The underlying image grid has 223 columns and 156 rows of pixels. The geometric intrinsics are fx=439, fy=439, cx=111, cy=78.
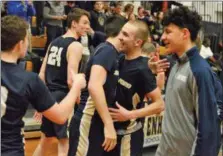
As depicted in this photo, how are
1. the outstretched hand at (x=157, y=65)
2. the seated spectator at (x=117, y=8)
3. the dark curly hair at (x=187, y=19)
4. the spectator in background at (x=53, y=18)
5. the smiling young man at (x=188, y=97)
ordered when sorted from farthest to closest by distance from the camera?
the seated spectator at (x=117, y=8), the spectator in background at (x=53, y=18), the outstretched hand at (x=157, y=65), the dark curly hair at (x=187, y=19), the smiling young man at (x=188, y=97)

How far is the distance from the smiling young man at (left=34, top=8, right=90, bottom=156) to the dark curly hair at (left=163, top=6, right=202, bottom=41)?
1.89 meters

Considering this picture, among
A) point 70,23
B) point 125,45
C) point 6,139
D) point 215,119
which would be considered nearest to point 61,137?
point 70,23

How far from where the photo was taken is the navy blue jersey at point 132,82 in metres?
3.34

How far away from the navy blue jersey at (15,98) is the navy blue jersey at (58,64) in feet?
6.79

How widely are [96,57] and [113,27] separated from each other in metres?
0.32

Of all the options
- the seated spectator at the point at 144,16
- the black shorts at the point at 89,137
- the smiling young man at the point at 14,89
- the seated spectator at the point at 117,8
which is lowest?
the seated spectator at the point at 144,16

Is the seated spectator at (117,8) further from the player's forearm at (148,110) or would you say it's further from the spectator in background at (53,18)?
the player's forearm at (148,110)

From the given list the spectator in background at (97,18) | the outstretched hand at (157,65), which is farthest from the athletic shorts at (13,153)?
the spectator in background at (97,18)

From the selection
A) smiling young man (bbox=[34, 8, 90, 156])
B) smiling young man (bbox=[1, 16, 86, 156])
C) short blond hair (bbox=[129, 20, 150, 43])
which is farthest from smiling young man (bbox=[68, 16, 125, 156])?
smiling young man (bbox=[34, 8, 90, 156])

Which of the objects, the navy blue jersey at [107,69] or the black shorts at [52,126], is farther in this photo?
the black shorts at [52,126]

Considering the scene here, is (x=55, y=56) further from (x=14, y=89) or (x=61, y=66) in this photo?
(x=14, y=89)

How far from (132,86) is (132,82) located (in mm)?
31

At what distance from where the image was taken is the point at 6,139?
240 centimetres

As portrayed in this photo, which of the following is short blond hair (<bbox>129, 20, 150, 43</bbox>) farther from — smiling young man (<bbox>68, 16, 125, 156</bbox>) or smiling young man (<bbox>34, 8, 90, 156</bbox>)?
smiling young man (<bbox>34, 8, 90, 156</bbox>)
